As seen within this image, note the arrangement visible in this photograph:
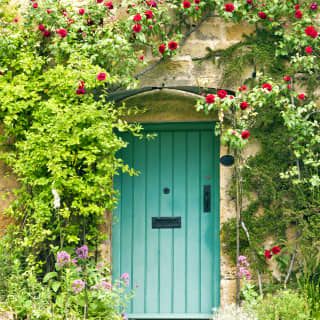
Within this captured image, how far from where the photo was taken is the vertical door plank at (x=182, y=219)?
5.14 metres

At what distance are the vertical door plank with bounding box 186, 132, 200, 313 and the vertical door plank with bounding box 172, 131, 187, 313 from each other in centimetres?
4

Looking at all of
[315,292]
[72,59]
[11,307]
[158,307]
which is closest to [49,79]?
[72,59]

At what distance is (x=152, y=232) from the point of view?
17.1 feet

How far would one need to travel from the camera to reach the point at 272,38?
16.4 feet

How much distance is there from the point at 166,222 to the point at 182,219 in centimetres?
16

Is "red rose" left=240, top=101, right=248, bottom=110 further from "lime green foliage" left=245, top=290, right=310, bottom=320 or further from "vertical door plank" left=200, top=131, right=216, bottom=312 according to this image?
"lime green foliage" left=245, top=290, right=310, bottom=320

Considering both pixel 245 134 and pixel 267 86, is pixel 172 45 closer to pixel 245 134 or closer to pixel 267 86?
pixel 267 86

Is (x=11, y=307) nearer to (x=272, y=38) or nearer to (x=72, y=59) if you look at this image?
(x=72, y=59)

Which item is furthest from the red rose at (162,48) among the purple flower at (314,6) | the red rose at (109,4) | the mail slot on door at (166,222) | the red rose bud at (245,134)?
the mail slot on door at (166,222)

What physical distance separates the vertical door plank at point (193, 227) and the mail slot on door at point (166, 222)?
0.10 meters

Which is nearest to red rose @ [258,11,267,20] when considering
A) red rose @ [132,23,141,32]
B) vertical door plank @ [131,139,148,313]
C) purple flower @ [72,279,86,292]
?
red rose @ [132,23,141,32]

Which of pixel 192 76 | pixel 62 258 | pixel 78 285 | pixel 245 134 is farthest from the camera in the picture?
pixel 192 76

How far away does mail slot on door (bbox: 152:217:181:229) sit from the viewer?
5.20 meters

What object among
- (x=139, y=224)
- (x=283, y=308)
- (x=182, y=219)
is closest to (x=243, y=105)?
(x=182, y=219)
